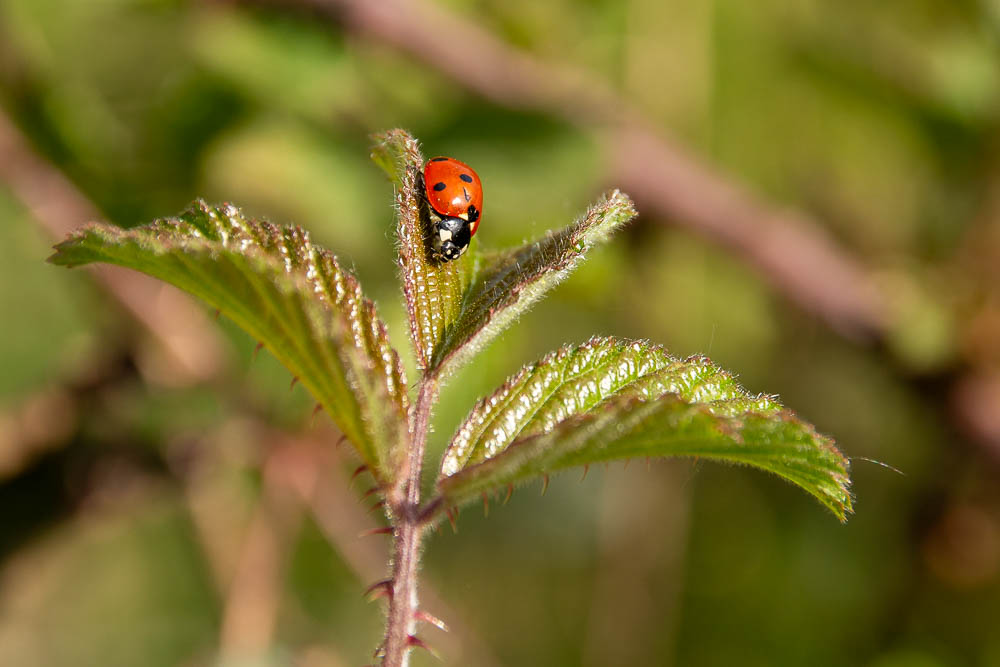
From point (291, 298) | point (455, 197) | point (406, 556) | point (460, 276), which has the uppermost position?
point (455, 197)

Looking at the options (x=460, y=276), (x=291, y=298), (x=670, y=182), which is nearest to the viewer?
(x=291, y=298)

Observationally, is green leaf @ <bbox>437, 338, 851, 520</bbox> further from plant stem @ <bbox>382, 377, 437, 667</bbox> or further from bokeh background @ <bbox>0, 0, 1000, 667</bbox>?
bokeh background @ <bbox>0, 0, 1000, 667</bbox>

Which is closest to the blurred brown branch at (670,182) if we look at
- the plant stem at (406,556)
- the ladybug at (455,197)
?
the ladybug at (455,197)

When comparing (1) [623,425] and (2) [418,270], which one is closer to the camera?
(1) [623,425]

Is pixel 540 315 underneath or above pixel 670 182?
underneath

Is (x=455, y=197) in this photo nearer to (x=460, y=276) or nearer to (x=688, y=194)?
(x=460, y=276)

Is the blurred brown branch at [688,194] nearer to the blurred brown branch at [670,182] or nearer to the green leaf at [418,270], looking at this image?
the blurred brown branch at [670,182]

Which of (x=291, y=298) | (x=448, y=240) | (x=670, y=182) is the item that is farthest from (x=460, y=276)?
(x=670, y=182)

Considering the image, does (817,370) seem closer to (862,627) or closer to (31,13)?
(862,627)
